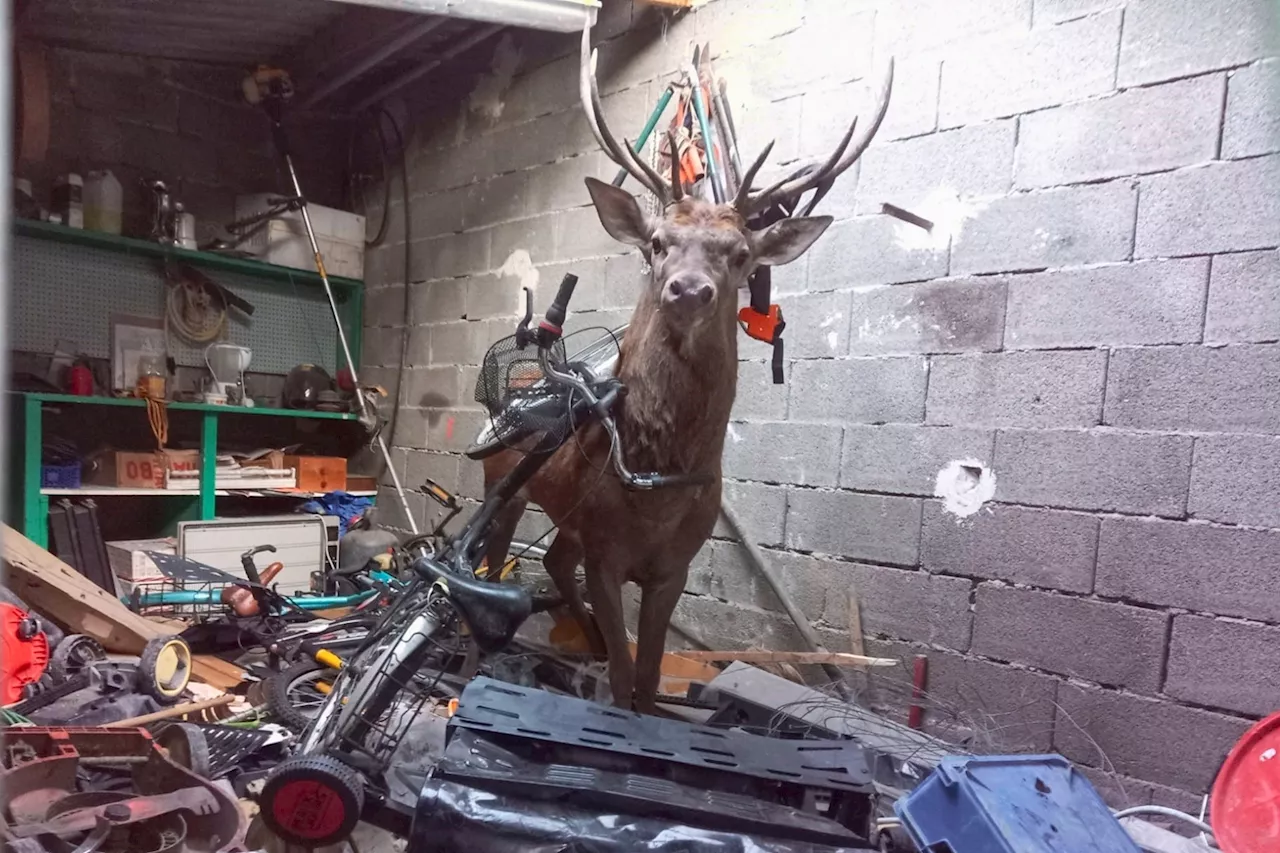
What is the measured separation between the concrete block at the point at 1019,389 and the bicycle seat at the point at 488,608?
1.39 meters

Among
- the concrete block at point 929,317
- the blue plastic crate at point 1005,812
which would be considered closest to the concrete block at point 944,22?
the concrete block at point 929,317

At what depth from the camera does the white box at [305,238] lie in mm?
3844

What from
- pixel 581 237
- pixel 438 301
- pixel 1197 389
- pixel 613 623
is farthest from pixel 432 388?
pixel 1197 389

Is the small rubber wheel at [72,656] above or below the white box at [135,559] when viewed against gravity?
below

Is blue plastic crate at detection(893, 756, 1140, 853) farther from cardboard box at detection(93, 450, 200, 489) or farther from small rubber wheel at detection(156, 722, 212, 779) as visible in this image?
cardboard box at detection(93, 450, 200, 489)

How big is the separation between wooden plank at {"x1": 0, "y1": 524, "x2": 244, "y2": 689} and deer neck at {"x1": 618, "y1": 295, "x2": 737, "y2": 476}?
5.36 ft

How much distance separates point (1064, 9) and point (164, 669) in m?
3.14

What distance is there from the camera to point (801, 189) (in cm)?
183

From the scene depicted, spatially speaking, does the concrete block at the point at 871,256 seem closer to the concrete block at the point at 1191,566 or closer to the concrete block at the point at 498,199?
the concrete block at the point at 1191,566

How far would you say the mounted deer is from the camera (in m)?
1.64

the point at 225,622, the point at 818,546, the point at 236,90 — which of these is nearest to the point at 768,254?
the point at 818,546

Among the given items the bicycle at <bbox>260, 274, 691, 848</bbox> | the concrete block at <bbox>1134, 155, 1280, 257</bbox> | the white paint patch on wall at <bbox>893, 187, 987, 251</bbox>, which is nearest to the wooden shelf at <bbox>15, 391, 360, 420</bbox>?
the bicycle at <bbox>260, 274, 691, 848</bbox>

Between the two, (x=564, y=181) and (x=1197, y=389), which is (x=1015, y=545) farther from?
(x=564, y=181)

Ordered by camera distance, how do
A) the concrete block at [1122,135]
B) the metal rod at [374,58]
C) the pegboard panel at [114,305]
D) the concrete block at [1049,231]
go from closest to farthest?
1. the concrete block at [1122,135]
2. the concrete block at [1049,231]
3. the metal rod at [374,58]
4. the pegboard panel at [114,305]
